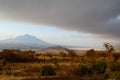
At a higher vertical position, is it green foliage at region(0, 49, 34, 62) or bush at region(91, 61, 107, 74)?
green foliage at region(0, 49, 34, 62)

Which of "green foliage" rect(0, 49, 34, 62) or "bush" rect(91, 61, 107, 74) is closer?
Answer: "bush" rect(91, 61, 107, 74)

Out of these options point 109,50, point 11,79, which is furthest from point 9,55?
point 11,79

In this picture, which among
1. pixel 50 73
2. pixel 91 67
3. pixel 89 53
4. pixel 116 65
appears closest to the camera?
pixel 50 73

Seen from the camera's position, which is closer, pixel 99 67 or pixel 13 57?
pixel 99 67

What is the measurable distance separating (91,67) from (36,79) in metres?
12.3

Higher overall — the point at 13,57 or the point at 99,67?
the point at 13,57

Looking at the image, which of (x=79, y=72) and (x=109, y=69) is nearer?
(x=79, y=72)

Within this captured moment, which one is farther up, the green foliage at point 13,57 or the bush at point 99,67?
the green foliage at point 13,57

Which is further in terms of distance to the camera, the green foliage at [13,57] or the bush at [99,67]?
the green foliage at [13,57]

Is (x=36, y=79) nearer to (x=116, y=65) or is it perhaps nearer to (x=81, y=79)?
(x=81, y=79)

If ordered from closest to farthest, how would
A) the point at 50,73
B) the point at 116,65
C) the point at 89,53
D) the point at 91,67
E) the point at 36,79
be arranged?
the point at 36,79 → the point at 50,73 → the point at 91,67 → the point at 116,65 → the point at 89,53

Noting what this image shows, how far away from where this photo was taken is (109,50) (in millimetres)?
62812

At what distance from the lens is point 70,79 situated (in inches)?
1238

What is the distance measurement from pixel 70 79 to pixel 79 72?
7.23 metres
